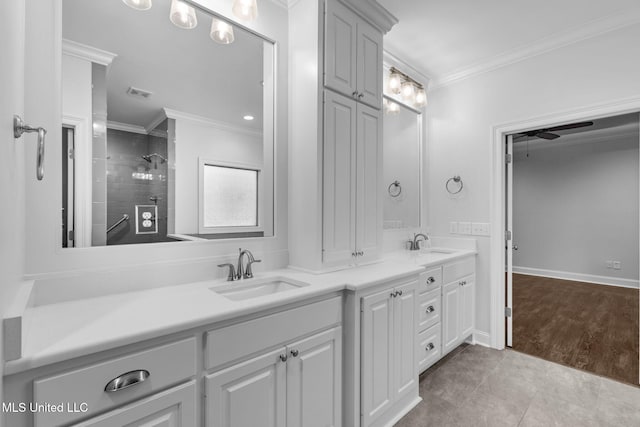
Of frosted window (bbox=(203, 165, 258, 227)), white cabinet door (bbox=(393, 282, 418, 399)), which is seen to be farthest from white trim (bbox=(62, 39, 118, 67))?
white cabinet door (bbox=(393, 282, 418, 399))

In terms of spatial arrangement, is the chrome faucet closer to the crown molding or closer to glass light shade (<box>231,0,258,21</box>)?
the crown molding

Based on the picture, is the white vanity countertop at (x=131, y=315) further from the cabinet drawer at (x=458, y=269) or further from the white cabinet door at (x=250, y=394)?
the cabinet drawer at (x=458, y=269)

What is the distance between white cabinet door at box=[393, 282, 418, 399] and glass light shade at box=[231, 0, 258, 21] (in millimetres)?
1802

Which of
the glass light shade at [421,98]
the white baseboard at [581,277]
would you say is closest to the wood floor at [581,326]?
the white baseboard at [581,277]

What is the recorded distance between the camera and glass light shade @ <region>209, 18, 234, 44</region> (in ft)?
5.62

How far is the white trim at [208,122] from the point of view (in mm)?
1614

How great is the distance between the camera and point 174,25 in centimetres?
159

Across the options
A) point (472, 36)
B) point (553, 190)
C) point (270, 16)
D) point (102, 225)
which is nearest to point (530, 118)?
point (472, 36)

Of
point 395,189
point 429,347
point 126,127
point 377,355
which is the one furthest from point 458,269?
point 126,127

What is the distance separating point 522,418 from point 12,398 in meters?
2.40

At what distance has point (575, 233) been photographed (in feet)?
17.4

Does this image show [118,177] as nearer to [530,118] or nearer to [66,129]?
[66,129]

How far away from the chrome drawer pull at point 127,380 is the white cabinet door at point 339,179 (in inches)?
41.9

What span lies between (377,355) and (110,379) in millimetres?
1236
